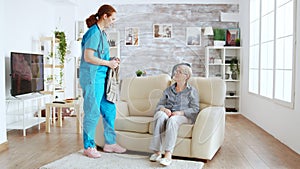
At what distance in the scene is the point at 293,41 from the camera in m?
3.82

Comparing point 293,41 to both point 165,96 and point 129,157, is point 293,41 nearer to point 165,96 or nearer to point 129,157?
point 165,96

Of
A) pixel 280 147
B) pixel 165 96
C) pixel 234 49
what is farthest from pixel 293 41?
pixel 234 49

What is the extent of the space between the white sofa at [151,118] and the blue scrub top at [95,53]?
0.34 meters

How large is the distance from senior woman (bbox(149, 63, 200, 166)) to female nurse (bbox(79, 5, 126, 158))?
583 mm

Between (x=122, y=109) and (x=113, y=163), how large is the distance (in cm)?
55

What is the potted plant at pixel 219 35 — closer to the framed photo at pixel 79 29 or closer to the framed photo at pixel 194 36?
the framed photo at pixel 194 36

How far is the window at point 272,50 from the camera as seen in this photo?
405 centimetres

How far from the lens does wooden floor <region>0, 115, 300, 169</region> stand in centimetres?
322

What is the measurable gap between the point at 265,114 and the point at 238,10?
279cm

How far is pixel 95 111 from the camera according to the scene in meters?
3.14

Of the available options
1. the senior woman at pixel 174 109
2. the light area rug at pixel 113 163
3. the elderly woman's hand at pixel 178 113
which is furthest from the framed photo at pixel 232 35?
the light area rug at pixel 113 163

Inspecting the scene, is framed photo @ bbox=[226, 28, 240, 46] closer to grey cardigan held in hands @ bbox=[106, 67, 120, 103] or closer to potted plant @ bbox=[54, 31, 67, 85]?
potted plant @ bbox=[54, 31, 67, 85]

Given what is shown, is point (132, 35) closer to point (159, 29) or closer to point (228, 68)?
point (159, 29)

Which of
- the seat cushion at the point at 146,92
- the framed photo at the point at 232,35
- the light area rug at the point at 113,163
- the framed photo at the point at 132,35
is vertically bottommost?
the light area rug at the point at 113,163
